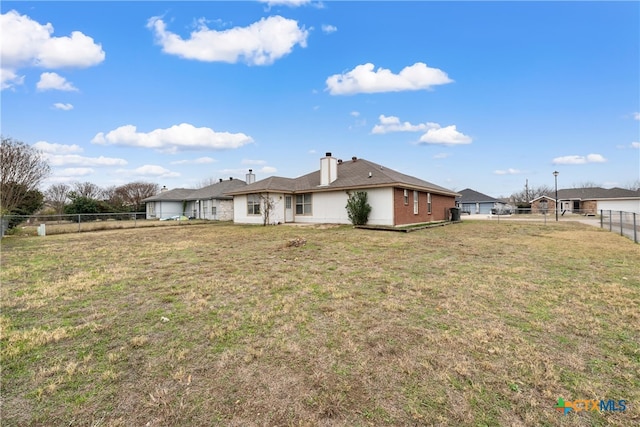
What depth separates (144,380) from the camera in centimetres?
255

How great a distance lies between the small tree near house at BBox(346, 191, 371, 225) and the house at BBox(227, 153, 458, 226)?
43 centimetres

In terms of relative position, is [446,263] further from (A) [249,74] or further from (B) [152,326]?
(A) [249,74]

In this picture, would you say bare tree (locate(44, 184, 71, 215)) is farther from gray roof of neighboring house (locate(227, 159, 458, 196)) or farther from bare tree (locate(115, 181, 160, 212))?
gray roof of neighboring house (locate(227, 159, 458, 196))

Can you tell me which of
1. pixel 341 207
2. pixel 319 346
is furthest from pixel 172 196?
pixel 319 346

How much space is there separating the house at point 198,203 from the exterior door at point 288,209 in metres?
10.3

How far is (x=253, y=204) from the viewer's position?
2047 cm

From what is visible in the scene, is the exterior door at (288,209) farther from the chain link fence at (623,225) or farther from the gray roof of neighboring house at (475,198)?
the gray roof of neighboring house at (475,198)

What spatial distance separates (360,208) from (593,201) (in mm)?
42735

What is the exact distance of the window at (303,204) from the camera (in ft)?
65.2

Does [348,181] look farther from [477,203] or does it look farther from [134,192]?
[477,203]

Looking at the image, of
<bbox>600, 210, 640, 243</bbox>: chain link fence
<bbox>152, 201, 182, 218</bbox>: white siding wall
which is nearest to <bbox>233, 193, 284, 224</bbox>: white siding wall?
<bbox>152, 201, 182, 218</bbox>: white siding wall

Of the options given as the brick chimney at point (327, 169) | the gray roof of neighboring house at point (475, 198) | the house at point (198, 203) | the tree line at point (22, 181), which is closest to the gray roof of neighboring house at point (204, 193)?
the house at point (198, 203)

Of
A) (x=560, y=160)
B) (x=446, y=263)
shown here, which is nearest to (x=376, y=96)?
(x=446, y=263)

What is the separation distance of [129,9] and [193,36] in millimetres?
2912
